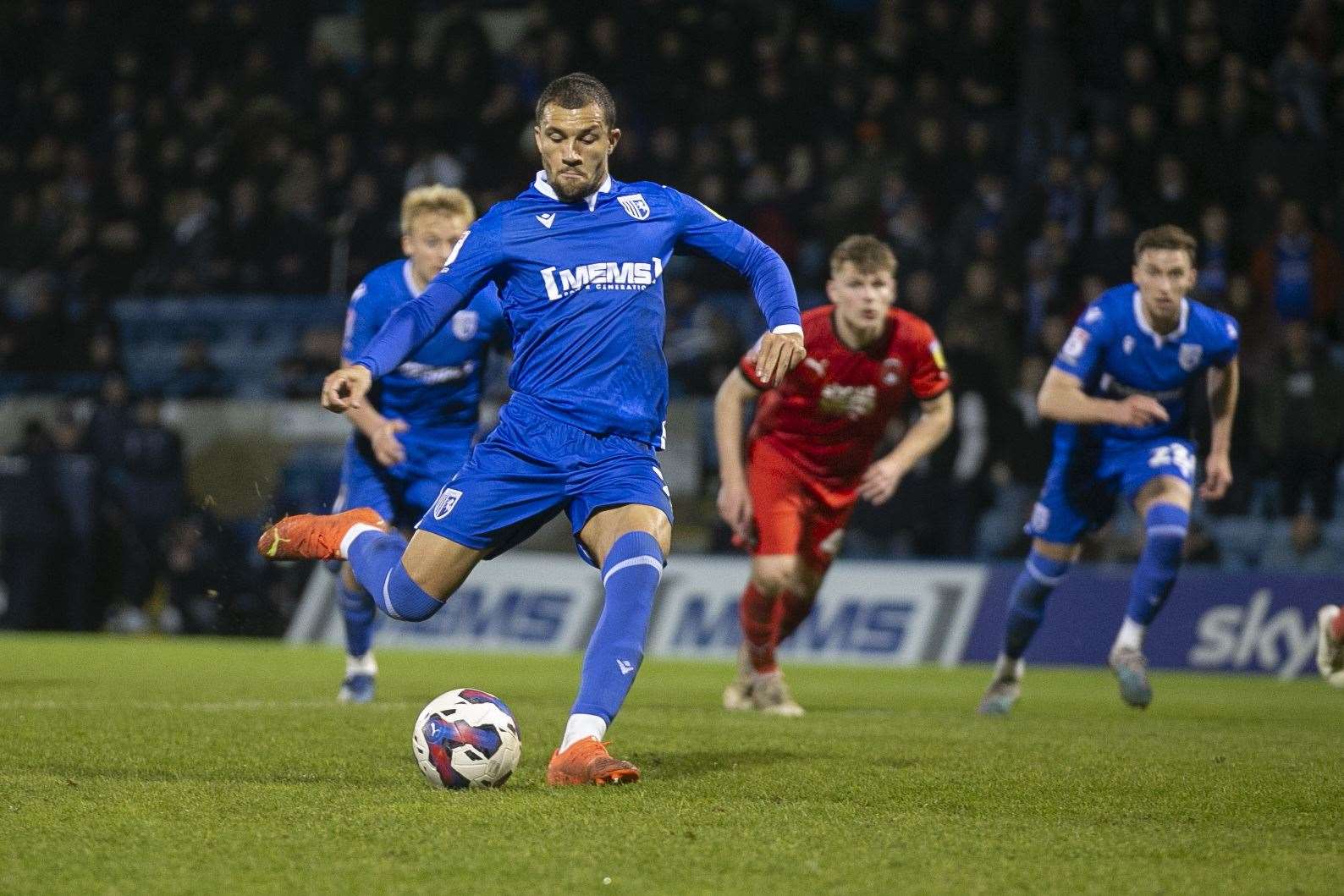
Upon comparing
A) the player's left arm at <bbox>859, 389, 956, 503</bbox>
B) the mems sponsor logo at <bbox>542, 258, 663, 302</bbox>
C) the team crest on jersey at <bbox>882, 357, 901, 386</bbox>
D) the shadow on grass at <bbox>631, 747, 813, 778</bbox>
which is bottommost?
the shadow on grass at <bbox>631, 747, 813, 778</bbox>

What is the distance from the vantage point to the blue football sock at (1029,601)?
9484mm

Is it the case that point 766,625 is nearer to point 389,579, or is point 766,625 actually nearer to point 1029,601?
point 1029,601

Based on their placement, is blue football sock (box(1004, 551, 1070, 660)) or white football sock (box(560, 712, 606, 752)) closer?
white football sock (box(560, 712, 606, 752))

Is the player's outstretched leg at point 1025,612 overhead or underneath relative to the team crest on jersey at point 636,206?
underneath

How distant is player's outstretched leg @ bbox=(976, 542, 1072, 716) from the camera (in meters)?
9.45

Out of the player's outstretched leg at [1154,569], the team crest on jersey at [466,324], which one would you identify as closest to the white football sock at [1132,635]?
the player's outstretched leg at [1154,569]

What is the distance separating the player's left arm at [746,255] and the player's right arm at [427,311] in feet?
2.18

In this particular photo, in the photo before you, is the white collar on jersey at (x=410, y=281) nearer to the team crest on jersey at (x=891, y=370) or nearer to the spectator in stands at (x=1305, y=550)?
the team crest on jersey at (x=891, y=370)

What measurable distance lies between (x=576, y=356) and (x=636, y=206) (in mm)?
573

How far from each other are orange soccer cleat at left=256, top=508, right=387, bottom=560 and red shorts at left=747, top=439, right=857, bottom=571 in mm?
3232

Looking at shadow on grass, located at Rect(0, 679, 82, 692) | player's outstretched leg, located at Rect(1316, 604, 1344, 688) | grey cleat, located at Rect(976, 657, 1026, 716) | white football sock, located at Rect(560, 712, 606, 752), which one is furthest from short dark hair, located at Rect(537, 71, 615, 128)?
shadow on grass, located at Rect(0, 679, 82, 692)

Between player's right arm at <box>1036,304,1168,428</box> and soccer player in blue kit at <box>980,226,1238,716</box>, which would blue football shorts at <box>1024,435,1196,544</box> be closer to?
soccer player in blue kit at <box>980,226,1238,716</box>

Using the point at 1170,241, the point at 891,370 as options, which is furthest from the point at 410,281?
the point at 1170,241

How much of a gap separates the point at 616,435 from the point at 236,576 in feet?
7.48
